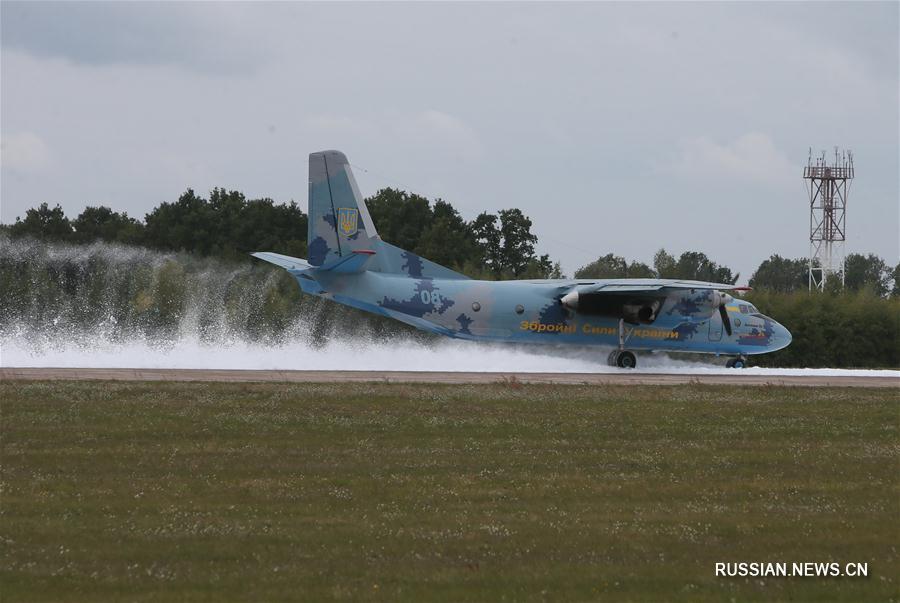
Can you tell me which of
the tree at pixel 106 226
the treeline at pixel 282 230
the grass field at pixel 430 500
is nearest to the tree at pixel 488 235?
the treeline at pixel 282 230

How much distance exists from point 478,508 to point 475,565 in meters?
2.78

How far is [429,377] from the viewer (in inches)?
1348

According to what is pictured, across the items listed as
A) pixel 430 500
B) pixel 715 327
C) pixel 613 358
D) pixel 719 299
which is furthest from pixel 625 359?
pixel 430 500

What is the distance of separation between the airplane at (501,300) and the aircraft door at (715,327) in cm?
4

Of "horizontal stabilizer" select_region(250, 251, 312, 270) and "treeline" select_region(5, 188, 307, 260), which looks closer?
"horizontal stabilizer" select_region(250, 251, 312, 270)

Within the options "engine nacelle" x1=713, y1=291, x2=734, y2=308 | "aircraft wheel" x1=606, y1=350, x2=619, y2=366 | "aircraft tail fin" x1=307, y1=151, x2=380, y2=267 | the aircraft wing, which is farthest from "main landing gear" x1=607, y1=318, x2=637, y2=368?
"aircraft tail fin" x1=307, y1=151, x2=380, y2=267

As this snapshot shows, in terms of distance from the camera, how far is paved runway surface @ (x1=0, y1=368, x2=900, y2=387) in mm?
31250

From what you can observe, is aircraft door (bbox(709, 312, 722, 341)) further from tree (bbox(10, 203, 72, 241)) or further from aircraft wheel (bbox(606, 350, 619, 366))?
tree (bbox(10, 203, 72, 241))

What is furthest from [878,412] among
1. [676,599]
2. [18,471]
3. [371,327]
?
[371,327]

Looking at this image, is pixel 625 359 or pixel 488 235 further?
pixel 488 235

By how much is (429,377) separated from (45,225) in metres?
30.5

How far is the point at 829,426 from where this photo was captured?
23.4 metres

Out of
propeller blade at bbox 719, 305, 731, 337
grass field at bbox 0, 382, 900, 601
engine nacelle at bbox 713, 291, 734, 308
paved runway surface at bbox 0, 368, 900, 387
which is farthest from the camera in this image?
propeller blade at bbox 719, 305, 731, 337

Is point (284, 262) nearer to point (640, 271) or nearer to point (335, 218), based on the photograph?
point (335, 218)
